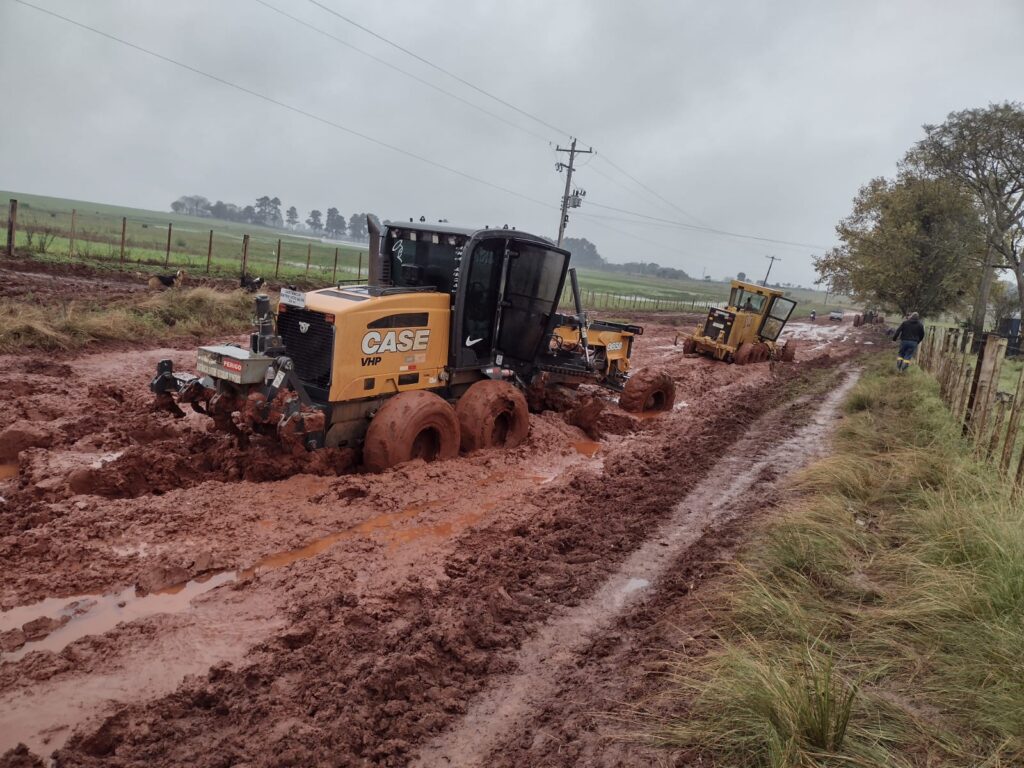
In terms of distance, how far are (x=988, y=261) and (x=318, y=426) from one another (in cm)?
2723

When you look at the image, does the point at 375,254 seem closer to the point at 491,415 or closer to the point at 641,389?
the point at 491,415

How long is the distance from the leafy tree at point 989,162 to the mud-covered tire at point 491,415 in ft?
77.0

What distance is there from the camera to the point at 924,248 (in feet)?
80.8

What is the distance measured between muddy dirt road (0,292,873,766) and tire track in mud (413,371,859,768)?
0.06ft

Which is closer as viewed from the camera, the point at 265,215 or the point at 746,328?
the point at 746,328

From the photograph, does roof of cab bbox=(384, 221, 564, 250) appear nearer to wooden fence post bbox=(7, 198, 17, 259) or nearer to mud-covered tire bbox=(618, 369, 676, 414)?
mud-covered tire bbox=(618, 369, 676, 414)

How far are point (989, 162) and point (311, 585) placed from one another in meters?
28.1

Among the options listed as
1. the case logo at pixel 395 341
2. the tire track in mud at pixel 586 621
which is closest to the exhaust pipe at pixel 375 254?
the case logo at pixel 395 341

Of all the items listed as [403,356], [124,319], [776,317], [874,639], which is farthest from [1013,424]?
[776,317]

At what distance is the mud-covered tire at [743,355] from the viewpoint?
18859 millimetres

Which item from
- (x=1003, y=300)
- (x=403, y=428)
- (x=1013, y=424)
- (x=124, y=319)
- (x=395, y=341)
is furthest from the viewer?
(x=1003, y=300)

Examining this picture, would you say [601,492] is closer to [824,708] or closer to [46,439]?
[824,708]

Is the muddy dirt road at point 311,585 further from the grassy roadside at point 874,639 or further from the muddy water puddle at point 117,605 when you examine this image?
the grassy roadside at point 874,639

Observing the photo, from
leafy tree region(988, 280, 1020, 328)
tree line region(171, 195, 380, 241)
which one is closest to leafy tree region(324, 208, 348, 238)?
tree line region(171, 195, 380, 241)
